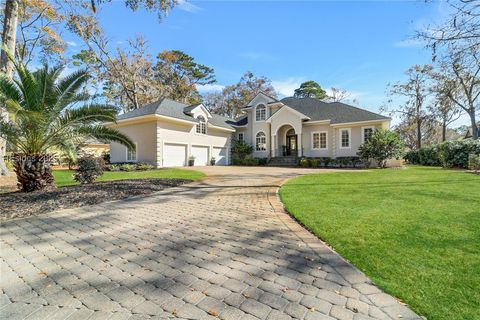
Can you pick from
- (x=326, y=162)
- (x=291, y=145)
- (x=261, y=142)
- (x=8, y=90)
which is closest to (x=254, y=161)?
(x=261, y=142)

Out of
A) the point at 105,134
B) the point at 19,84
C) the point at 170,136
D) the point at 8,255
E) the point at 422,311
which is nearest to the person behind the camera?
the point at 422,311

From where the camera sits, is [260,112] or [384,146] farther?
[260,112]

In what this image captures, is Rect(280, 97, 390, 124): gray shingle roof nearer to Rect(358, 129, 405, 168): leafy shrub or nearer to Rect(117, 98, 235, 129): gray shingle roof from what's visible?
Rect(358, 129, 405, 168): leafy shrub

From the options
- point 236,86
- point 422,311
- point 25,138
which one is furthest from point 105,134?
point 236,86

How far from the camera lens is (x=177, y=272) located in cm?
315

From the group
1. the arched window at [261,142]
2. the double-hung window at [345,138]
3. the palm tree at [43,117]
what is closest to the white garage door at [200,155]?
the arched window at [261,142]

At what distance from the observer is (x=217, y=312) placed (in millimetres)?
2377

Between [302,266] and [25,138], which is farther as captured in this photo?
[25,138]

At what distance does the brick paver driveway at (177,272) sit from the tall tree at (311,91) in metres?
43.1

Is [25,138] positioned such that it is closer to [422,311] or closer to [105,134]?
[105,134]

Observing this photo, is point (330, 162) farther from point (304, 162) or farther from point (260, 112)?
point (260, 112)

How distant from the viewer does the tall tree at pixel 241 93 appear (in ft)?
138

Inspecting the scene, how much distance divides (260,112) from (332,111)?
724cm

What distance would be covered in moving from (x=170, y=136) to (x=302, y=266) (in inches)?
743
